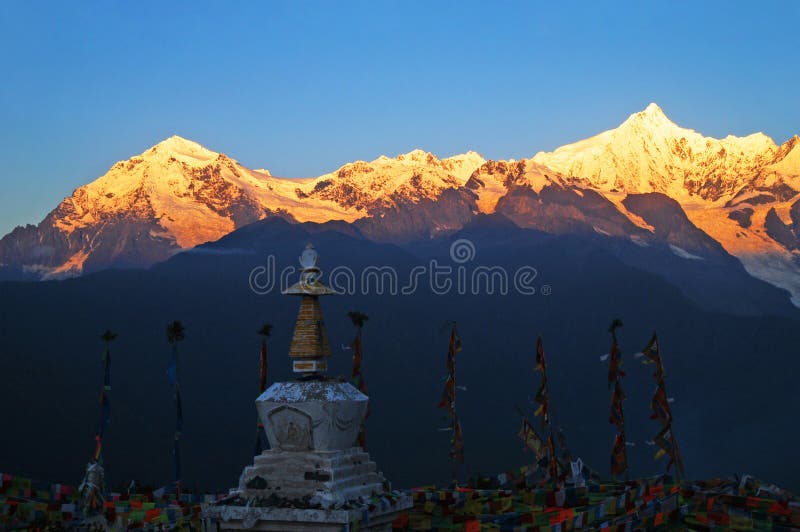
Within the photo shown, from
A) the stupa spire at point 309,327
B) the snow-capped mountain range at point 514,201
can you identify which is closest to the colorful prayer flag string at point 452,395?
the stupa spire at point 309,327

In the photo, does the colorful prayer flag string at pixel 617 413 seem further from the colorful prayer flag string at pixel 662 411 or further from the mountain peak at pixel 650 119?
the mountain peak at pixel 650 119

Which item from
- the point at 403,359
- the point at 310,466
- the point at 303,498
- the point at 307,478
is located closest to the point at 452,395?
the point at 310,466

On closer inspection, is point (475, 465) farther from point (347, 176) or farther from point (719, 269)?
point (347, 176)

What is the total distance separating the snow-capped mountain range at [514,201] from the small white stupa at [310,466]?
77.2 metres

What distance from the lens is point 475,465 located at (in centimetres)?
6159

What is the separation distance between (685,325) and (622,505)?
69.0m

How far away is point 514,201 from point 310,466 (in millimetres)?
86238

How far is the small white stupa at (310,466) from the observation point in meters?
18.1

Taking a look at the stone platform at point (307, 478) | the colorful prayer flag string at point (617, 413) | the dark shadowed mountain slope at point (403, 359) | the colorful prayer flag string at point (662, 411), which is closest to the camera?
the stone platform at point (307, 478)

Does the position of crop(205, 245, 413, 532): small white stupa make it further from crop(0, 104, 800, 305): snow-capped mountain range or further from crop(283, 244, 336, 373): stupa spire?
crop(0, 104, 800, 305): snow-capped mountain range

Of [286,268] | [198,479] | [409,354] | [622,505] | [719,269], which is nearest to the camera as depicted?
[622,505]

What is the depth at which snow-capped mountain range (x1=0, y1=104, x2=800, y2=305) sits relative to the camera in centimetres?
9469

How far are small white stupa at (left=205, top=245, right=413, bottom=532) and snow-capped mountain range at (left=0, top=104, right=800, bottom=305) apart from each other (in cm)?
7717

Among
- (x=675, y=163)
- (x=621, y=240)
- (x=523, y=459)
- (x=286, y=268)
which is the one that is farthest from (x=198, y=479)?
(x=675, y=163)
